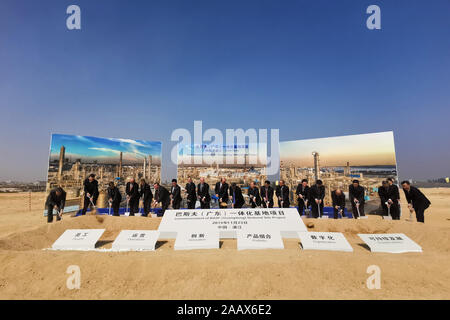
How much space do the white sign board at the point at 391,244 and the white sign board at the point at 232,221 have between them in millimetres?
1364

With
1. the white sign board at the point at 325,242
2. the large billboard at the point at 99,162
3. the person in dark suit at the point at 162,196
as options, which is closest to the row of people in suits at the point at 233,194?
the person in dark suit at the point at 162,196

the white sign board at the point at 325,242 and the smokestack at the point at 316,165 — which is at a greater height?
the smokestack at the point at 316,165

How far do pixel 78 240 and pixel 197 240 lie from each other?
8.44ft

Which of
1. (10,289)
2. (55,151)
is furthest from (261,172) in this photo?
(10,289)

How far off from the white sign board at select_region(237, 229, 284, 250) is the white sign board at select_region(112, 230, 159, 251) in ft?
5.98

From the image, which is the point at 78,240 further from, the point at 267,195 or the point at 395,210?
the point at 395,210

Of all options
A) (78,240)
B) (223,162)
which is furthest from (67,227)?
(223,162)

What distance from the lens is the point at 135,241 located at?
487 centimetres

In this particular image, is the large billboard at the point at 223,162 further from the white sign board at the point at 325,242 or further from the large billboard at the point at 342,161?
the white sign board at the point at 325,242

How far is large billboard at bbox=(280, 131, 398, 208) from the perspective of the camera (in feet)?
31.7

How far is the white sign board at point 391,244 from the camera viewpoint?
4.47 metres

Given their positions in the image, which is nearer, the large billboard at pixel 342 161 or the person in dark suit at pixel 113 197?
the person in dark suit at pixel 113 197

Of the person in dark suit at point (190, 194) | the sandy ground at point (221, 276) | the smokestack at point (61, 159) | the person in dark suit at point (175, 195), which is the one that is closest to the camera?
the sandy ground at point (221, 276)
